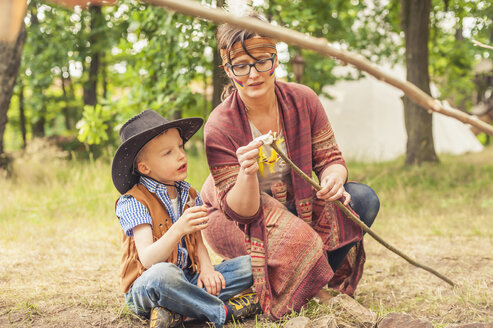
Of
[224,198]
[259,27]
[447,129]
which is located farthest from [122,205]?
[447,129]

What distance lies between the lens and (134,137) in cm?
217

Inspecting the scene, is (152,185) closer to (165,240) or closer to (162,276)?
(165,240)

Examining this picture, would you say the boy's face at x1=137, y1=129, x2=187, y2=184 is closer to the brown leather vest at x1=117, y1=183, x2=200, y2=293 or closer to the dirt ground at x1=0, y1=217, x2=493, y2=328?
the brown leather vest at x1=117, y1=183, x2=200, y2=293

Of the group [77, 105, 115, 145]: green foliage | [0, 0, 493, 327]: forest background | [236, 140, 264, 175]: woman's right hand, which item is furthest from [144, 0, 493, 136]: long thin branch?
[77, 105, 115, 145]: green foliage

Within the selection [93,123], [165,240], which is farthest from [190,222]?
[93,123]

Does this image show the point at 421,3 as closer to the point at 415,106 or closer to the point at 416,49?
the point at 416,49

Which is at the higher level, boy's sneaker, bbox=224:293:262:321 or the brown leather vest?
the brown leather vest

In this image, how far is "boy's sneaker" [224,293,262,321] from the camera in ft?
7.54

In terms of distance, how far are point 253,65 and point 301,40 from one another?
1.55 m

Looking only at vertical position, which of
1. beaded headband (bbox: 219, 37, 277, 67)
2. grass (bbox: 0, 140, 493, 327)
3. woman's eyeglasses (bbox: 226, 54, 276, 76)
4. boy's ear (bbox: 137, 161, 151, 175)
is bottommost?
grass (bbox: 0, 140, 493, 327)

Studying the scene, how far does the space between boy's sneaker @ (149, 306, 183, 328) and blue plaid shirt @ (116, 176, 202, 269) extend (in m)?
0.24

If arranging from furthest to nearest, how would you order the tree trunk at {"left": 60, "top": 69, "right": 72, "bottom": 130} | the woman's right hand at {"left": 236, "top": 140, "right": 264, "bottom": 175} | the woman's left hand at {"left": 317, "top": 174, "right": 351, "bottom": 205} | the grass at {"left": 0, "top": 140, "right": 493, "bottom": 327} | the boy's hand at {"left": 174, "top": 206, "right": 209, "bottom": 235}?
the tree trunk at {"left": 60, "top": 69, "right": 72, "bottom": 130}
the grass at {"left": 0, "top": 140, "right": 493, "bottom": 327}
the woman's left hand at {"left": 317, "top": 174, "right": 351, "bottom": 205}
the boy's hand at {"left": 174, "top": 206, "right": 209, "bottom": 235}
the woman's right hand at {"left": 236, "top": 140, "right": 264, "bottom": 175}

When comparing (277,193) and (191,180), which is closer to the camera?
(277,193)

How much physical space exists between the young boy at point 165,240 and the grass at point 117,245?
0.18 meters
